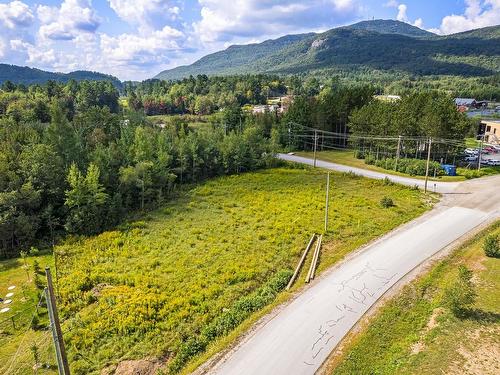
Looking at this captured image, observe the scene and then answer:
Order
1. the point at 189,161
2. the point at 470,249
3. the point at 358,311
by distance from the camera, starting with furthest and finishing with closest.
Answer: the point at 189,161, the point at 470,249, the point at 358,311

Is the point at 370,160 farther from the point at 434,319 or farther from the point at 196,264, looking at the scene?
the point at 434,319

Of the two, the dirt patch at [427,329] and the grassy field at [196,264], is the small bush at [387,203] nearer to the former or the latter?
the grassy field at [196,264]

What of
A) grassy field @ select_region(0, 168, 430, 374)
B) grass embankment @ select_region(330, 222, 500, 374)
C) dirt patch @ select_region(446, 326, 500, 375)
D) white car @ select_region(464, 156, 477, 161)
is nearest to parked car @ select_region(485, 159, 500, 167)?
white car @ select_region(464, 156, 477, 161)

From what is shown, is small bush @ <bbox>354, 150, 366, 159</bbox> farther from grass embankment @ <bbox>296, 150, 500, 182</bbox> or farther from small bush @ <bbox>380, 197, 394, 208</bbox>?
small bush @ <bbox>380, 197, 394, 208</bbox>

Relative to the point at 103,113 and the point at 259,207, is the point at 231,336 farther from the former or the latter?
the point at 103,113

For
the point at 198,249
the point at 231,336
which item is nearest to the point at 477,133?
the point at 198,249

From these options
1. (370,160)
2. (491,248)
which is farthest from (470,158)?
(491,248)

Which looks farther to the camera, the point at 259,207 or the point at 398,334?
the point at 259,207
